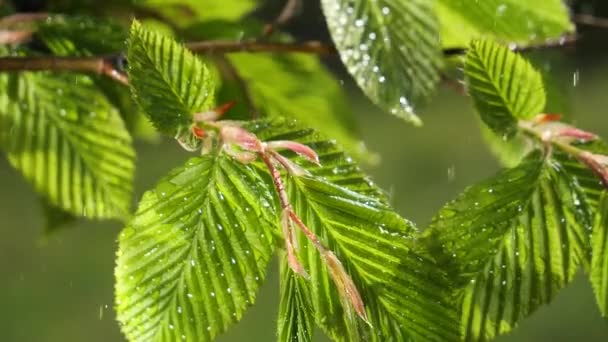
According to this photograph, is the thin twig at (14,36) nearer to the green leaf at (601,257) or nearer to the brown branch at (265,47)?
the brown branch at (265,47)

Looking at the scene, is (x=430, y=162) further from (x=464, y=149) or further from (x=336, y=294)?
(x=336, y=294)

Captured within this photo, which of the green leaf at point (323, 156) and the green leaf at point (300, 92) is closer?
the green leaf at point (323, 156)

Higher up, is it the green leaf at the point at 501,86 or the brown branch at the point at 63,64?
the green leaf at the point at 501,86

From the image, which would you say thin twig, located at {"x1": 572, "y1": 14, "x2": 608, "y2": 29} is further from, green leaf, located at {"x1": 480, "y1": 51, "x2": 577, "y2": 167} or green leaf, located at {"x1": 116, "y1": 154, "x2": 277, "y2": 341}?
green leaf, located at {"x1": 116, "y1": 154, "x2": 277, "y2": 341}

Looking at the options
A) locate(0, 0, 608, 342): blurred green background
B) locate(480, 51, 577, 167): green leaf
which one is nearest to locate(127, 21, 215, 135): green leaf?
locate(480, 51, 577, 167): green leaf

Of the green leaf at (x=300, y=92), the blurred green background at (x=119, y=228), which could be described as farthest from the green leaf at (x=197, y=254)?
the blurred green background at (x=119, y=228)

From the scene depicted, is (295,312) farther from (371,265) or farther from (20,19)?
(20,19)

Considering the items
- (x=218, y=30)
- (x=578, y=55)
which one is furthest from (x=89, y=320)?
(x=578, y=55)
